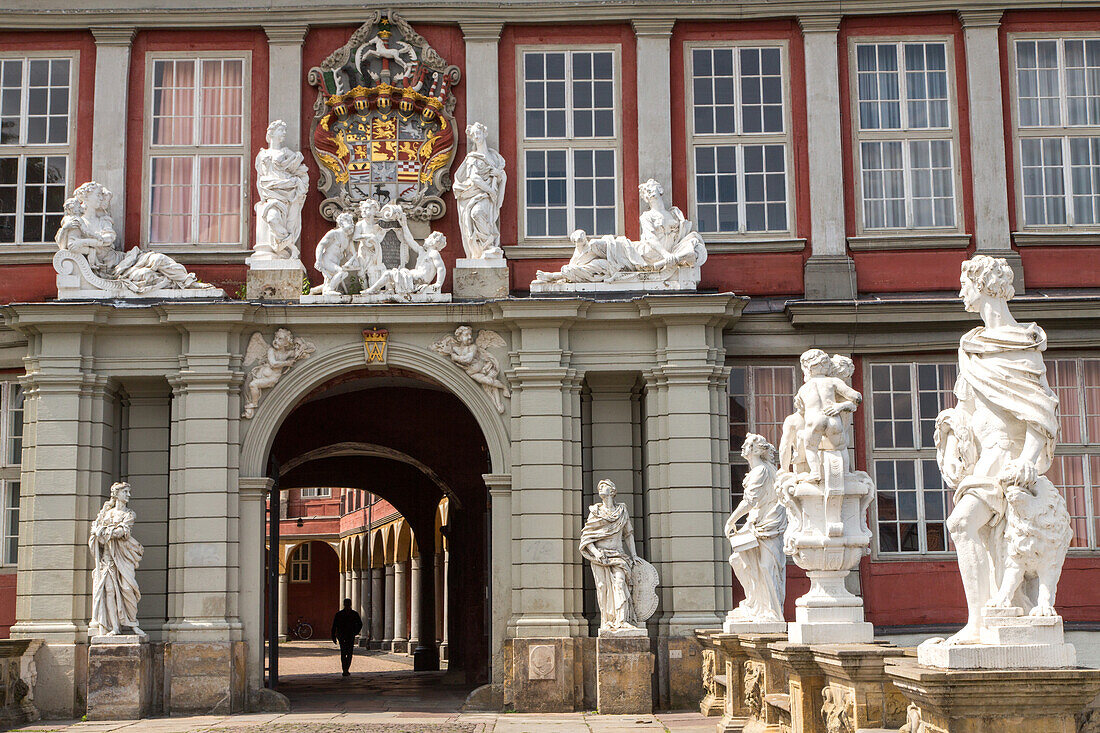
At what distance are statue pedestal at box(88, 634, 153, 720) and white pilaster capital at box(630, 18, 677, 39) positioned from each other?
1036cm

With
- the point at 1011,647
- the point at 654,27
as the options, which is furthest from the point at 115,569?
the point at 1011,647

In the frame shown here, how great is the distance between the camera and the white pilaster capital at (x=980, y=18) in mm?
19891

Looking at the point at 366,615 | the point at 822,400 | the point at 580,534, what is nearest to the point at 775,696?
the point at 822,400

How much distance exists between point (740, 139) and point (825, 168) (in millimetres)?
1214

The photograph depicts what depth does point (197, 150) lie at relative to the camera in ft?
65.4

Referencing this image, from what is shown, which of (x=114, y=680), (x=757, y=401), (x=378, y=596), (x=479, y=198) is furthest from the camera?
(x=378, y=596)

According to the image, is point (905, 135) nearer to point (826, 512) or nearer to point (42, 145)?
point (826, 512)

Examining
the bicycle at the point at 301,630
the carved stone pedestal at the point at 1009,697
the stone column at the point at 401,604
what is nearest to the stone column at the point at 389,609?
the stone column at the point at 401,604

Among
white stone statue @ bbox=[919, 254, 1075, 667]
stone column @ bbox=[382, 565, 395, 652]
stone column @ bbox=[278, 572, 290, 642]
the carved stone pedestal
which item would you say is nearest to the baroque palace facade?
white stone statue @ bbox=[919, 254, 1075, 667]

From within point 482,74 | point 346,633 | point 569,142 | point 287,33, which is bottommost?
point 346,633

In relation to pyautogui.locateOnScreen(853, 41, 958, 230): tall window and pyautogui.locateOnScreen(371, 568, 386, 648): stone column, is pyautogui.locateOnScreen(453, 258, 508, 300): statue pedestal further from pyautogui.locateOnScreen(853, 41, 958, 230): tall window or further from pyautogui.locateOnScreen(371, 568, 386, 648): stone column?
pyautogui.locateOnScreen(371, 568, 386, 648): stone column

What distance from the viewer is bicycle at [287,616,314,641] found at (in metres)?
56.0

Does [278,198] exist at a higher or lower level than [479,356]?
higher

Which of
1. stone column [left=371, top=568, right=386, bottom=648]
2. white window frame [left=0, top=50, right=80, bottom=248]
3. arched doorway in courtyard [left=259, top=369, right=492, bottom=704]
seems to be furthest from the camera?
stone column [left=371, top=568, right=386, bottom=648]
